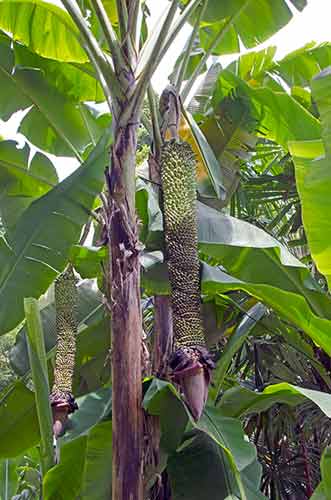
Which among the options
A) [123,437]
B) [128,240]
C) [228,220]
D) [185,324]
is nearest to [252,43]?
[228,220]

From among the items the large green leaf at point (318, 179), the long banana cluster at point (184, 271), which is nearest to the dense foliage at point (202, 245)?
the large green leaf at point (318, 179)

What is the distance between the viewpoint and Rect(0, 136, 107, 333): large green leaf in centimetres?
222

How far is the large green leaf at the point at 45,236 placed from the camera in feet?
7.29

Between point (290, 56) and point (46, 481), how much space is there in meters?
2.44

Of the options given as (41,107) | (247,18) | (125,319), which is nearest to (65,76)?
(41,107)

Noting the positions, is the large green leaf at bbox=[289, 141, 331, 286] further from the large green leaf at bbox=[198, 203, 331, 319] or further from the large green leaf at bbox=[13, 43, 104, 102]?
the large green leaf at bbox=[13, 43, 104, 102]

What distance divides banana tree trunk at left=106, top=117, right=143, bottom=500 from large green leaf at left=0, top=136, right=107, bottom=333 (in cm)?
28

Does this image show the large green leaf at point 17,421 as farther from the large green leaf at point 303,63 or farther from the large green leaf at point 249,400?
the large green leaf at point 303,63

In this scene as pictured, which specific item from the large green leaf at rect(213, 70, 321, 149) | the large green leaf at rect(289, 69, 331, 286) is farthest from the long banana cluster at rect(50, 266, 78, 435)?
the large green leaf at rect(213, 70, 321, 149)

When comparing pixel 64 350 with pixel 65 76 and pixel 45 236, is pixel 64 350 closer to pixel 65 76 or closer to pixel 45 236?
pixel 45 236

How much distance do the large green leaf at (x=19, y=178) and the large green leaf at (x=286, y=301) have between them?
1.14 metres

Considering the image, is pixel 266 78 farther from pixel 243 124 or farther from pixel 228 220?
pixel 228 220

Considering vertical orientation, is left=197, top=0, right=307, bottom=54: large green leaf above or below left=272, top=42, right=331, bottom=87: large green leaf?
above

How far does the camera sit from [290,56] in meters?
3.23
